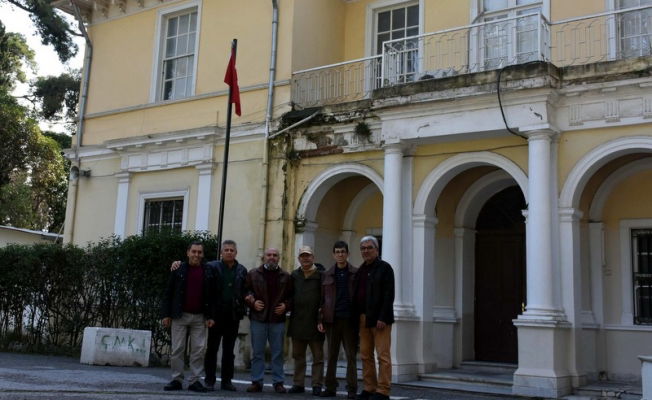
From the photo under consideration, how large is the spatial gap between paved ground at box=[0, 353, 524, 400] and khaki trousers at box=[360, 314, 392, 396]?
59cm

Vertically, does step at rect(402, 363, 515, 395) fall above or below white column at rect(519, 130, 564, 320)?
below

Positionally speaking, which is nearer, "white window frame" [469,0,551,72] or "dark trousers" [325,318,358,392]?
"dark trousers" [325,318,358,392]

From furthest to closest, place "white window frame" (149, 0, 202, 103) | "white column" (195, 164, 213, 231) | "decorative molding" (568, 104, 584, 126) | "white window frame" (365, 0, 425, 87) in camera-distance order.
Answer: "white window frame" (149, 0, 202, 103), "white window frame" (365, 0, 425, 87), "white column" (195, 164, 213, 231), "decorative molding" (568, 104, 584, 126)

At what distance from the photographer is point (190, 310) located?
8.44m

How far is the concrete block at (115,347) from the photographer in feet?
38.1

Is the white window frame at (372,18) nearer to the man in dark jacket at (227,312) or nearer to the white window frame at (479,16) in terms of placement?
the white window frame at (479,16)

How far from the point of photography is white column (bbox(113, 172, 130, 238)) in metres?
16.0

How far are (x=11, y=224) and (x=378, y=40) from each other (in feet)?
61.6

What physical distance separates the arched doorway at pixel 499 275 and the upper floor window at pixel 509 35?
2326 mm

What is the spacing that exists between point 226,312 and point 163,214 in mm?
7371

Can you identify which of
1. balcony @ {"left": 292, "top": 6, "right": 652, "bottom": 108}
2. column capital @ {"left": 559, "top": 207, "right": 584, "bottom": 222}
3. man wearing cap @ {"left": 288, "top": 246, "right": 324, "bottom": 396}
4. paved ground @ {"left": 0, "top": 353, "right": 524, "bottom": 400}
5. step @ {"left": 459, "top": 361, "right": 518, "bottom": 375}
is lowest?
paved ground @ {"left": 0, "top": 353, "right": 524, "bottom": 400}

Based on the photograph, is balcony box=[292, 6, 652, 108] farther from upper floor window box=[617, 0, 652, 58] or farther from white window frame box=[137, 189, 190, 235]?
white window frame box=[137, 189, 190, 235]

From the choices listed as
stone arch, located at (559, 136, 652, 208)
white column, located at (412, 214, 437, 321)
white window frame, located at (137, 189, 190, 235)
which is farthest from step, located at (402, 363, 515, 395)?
white window frame, located at (137, 189, 190, 235)

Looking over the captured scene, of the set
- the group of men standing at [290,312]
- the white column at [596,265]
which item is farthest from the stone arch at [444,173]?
the group of men standing at [290,312]
